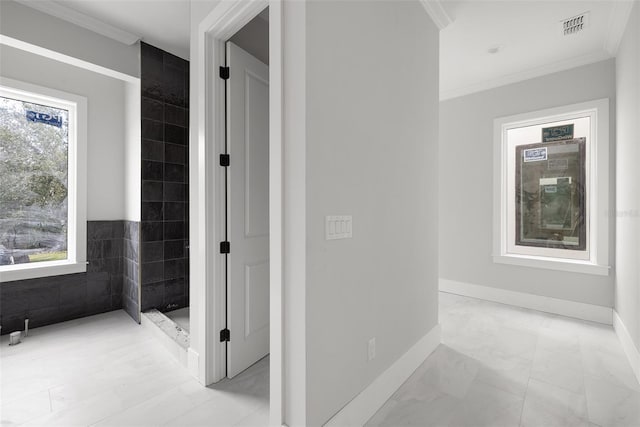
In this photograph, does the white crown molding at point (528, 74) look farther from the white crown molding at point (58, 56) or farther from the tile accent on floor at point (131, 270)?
the tile accent on floor at point (131, 270)

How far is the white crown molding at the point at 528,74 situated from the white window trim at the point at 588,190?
1.36ft

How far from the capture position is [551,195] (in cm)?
361

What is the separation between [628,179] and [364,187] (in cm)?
234

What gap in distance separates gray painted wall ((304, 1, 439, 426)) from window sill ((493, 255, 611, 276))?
1932mm

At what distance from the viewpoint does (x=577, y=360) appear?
2.36m

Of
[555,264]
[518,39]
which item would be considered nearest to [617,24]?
[518,39]

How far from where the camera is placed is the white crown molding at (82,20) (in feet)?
7.91

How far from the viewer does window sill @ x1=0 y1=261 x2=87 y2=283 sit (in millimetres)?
2793

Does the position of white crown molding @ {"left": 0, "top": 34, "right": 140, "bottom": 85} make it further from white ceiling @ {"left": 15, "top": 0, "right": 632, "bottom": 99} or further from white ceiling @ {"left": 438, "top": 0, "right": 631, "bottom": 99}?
white ceiling @ {"left": 438, "top": 0, "right": 631, "bottom": 99}

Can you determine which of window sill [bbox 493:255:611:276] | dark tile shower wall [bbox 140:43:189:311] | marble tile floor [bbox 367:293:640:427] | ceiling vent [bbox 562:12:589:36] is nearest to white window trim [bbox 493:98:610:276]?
window sill [bbox 493:255:611:276]

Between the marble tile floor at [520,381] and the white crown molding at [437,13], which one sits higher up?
the white crown molding at [437,13]

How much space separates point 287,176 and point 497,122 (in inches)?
135

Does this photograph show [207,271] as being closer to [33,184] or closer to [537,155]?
[33,184]

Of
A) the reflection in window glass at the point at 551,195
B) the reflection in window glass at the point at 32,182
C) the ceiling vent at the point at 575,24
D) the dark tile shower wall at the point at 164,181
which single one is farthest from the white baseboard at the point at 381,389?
the reflection in window glass at the point at 32,182
